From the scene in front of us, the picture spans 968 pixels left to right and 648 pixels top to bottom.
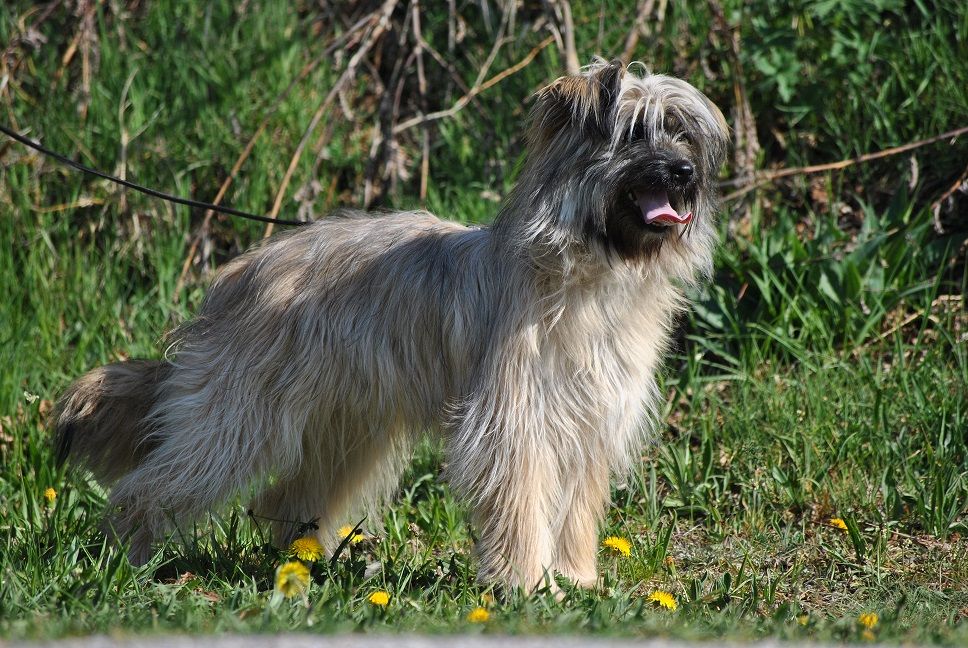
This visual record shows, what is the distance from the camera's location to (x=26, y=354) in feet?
20.0

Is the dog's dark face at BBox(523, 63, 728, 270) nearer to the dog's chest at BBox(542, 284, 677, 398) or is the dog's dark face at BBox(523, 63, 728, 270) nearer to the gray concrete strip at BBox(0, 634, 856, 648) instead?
the dog's chest at BBox(542, 284, 677, 398)

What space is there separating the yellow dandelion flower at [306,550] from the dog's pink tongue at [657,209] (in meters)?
1.75

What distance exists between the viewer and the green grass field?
3.92 metres

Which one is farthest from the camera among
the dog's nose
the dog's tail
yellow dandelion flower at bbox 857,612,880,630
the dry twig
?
the dry twig

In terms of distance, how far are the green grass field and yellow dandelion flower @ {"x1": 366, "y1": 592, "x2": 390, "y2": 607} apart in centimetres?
13

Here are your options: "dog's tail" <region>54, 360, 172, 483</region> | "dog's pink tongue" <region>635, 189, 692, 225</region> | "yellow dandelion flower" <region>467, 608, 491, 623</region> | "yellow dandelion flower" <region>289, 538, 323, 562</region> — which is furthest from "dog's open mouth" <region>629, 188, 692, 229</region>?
"dog's tail" <region>54, 360, 172, 483</region>

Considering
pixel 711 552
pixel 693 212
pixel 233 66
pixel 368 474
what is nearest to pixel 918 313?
pixel 711 552

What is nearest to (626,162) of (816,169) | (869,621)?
(869,621)

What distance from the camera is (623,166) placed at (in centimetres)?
386

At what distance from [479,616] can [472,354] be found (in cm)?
108

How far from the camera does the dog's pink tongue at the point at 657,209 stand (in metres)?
3.87

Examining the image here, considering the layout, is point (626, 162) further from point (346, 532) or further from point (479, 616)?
point (346, 532)

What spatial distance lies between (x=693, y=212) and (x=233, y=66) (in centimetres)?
438

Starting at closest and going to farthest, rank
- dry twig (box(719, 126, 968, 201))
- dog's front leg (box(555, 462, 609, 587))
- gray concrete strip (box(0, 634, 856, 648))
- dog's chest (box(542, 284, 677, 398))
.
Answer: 1. gray concrete strip (box(0, 634, 856, 648))
2. dog's chest (box(542, 284, 677, 398))
3. dog's front leg (box(555, 462, 609, 587))
4. dry twig (box(719, 126, 968, 201))
